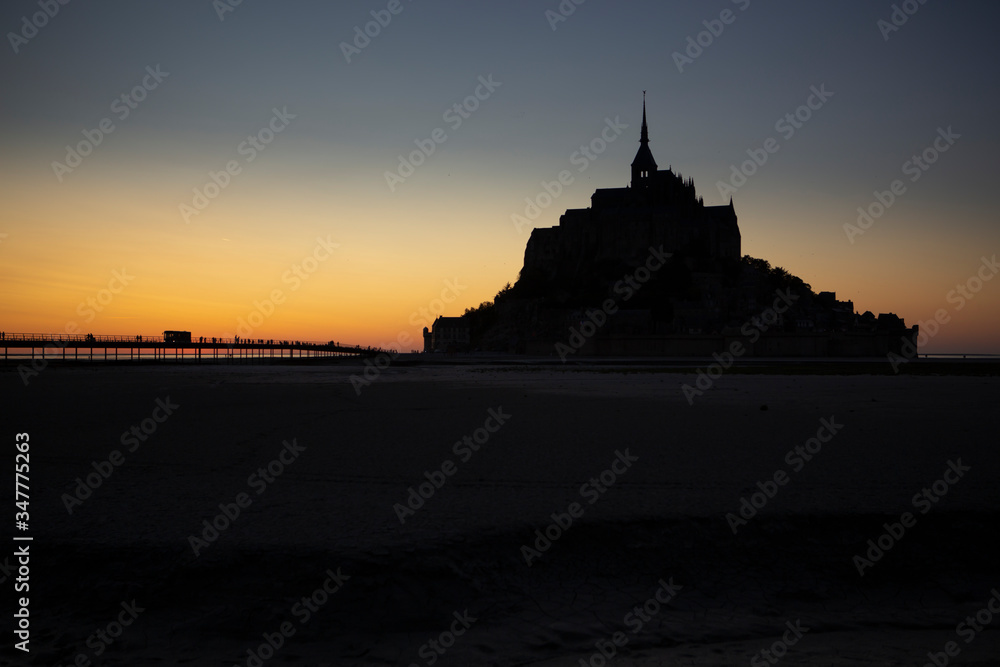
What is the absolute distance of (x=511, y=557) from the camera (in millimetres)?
5758

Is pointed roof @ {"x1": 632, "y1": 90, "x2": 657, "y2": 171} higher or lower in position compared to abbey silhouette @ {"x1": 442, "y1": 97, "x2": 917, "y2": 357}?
higher

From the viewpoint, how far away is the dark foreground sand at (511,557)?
461 centimetres

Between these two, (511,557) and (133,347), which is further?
(133,347)

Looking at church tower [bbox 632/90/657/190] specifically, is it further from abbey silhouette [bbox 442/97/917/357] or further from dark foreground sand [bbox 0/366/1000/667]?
dark foreground sand [bbox 0/366/1000/667]

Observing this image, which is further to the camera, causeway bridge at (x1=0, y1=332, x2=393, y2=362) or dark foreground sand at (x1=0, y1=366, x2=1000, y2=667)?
causeway bridge at (x1=0, y1=332, x2=393, y2=362)

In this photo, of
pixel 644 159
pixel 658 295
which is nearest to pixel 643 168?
pixel 644 159

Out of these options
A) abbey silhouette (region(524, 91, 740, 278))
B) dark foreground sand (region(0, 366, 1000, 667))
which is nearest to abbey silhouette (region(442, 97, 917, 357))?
abbey silhouette (region(524, 91, 740, 278))

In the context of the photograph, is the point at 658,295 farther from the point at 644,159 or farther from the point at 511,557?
the point at 511,557

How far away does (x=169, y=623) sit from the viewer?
480 centimetres

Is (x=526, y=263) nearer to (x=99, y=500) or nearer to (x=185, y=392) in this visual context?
(x=185, y=392)

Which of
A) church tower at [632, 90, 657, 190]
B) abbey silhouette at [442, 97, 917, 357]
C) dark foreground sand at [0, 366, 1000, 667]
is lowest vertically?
dark foreground sand at [0, 366, 1000, 667]

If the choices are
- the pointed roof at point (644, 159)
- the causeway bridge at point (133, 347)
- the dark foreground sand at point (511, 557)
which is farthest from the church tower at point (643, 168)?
the dark foreground sand at point (511, 557)

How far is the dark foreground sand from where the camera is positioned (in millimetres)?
4609

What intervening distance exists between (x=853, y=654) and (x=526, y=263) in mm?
141329
